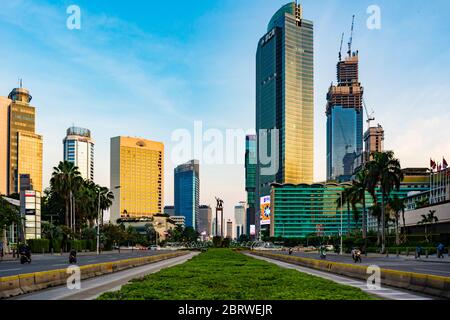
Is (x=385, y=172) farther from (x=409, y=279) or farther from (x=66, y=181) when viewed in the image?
(x=409, y=279)

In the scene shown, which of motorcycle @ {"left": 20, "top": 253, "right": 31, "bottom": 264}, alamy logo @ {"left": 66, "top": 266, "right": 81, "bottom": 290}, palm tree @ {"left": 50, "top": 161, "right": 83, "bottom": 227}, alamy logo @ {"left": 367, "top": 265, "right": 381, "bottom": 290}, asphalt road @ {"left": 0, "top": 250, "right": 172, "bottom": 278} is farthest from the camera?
palm tree @ {"left": 50, "top": 161, "right": 83, "bottom": 227}

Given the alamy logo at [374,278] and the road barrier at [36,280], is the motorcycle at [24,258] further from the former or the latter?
the alamy logo at [374,278]

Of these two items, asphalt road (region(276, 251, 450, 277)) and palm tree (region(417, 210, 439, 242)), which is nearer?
asphalt road (region(276, 251, 450, 277))

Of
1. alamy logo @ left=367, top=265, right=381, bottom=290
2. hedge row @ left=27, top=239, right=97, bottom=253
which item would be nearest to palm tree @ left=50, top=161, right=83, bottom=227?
hedge row @ left=27, top=239, right=97, bottom=253

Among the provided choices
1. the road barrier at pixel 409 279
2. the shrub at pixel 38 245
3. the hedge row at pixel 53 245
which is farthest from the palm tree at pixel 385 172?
the road barrier at pixel 409 279

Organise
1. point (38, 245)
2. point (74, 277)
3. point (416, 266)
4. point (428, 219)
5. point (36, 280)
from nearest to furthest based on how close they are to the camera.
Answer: point (36, 280) → point (74, 277) → point (416, 266) → point (38, 245) → point (428, 219)

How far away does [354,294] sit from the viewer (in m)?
18.1

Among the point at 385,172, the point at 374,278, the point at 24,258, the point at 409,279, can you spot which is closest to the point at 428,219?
the point at 385,172

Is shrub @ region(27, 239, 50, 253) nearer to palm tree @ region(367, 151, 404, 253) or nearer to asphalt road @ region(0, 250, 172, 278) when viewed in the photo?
asphalt road @ region(0, 250, 172, 278)

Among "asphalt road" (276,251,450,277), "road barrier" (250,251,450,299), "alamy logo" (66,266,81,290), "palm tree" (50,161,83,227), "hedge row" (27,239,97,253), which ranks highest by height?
"palm tree" (50,161,83,227)

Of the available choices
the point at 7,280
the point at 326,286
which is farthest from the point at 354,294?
the point at 7,280

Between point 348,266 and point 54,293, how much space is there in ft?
64.9

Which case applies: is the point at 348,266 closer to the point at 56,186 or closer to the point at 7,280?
the point at 7,280

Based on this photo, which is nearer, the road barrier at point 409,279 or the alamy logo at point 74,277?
the road barrier at point 409,279
